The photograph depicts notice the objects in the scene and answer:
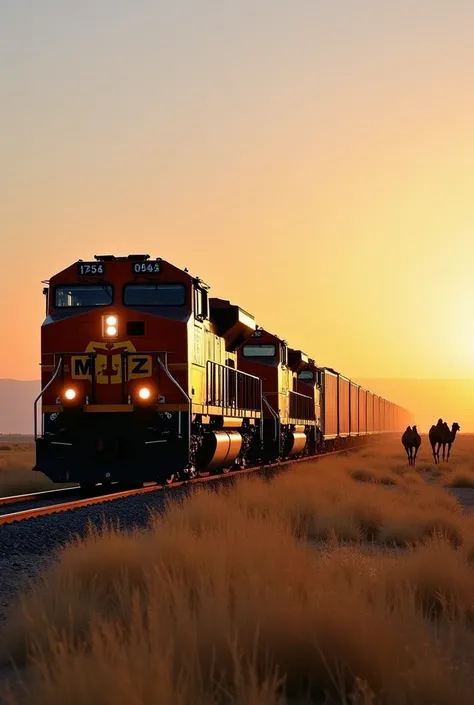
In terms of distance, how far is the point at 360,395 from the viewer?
59.5m

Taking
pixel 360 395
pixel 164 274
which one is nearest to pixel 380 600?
pixel 164 274

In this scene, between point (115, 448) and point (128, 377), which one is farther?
point (128, 377)

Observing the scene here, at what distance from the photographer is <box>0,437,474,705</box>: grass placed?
411 centimetres

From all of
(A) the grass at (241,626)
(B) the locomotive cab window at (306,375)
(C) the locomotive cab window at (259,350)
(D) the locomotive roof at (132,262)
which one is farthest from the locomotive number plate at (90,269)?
(B) the locomotive cab window at (306,375)

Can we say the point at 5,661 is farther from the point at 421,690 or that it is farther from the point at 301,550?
the point at 301,550

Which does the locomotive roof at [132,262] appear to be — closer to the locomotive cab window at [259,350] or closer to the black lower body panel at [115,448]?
the black lower body panel at [115,448]

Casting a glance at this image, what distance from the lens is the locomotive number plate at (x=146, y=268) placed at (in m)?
18.1

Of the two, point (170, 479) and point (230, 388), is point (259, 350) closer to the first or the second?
point (230, 388)

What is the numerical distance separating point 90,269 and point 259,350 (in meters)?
11.9

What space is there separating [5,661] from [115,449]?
38.4 feet

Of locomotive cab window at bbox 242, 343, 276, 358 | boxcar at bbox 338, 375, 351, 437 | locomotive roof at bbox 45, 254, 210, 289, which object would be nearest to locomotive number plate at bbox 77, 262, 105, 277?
locomotive roof at bbox 45, 254, 210, 289

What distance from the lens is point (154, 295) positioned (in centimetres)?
1825

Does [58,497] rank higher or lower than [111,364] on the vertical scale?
lower

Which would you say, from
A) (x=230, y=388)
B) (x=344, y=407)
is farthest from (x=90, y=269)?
(x=344, y=407)
